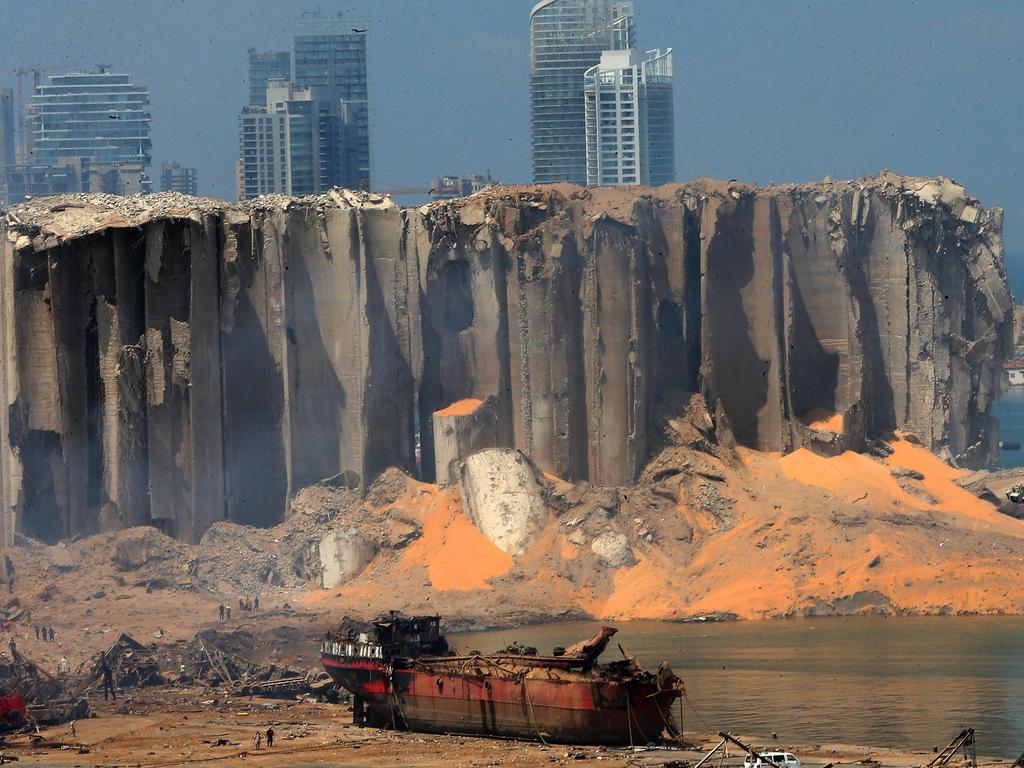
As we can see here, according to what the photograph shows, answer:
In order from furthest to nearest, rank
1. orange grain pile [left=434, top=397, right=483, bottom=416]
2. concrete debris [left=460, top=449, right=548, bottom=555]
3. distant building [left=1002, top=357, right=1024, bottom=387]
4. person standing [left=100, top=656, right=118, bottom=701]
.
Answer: distant building [left=1002, top=357, right=1024, bottom=387] < orange grain pile [left=434, top=397, right=483, bottom=416] < concrete debris [left=460, top=449, right=548, bottom=555] < person standing [left=100, top=656, right=118, bottom=701]

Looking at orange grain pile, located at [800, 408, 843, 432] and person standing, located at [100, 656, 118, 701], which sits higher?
orange grain pile, located at [800, 408, 843, 432]

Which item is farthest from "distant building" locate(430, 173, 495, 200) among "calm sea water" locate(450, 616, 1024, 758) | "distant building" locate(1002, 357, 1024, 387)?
"calm sea water" locate(450, 616, 1024, 758)

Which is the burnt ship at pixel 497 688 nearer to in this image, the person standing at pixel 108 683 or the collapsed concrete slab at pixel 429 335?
the person standing at pixel 108 683

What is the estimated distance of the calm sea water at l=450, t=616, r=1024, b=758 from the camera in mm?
53250


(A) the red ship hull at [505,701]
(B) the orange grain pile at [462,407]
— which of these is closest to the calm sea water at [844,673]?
(A) the red ship hull at [505,701]

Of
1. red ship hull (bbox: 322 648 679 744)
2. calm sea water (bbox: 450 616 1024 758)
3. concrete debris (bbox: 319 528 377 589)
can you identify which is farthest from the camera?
concrete debris (bbox: 319 528 377 589)

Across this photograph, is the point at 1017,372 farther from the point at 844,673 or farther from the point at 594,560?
the point at 844,673

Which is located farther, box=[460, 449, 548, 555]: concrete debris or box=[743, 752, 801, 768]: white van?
box=[460, 449, 548, 555]: concrete debris

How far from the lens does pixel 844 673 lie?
60.8m

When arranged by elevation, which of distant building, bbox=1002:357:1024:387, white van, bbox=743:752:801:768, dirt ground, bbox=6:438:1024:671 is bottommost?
white van, bbox=743:752:801:768

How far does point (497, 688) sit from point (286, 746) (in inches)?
182

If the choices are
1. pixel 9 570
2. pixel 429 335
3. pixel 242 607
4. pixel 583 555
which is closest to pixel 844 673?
pixel 583 555

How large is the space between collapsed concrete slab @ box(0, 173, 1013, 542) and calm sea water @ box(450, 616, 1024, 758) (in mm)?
11008

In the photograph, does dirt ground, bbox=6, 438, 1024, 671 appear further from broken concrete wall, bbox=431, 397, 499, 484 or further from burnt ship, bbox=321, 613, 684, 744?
burnt ship, bbox=321, 613, 684, 744
